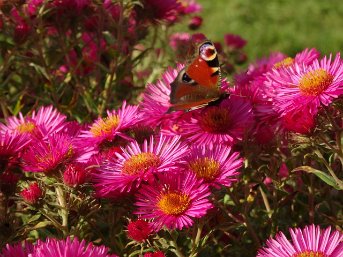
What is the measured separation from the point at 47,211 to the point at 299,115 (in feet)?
Answer: 1.95

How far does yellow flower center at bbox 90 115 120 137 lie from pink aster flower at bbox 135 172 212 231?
27 centimetres

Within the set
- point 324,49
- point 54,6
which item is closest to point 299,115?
point 54,6

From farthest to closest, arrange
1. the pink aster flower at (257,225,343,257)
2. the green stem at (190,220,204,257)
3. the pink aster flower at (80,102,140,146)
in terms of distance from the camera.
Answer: the pink aster flower at (80,102,140,146), the green stem at (190,220,204,257), the pink aster flower at (257,225,343,257)

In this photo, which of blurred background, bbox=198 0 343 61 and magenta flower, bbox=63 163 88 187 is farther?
blurred background, bbox=198 0 343 61

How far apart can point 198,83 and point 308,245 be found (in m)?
0.44

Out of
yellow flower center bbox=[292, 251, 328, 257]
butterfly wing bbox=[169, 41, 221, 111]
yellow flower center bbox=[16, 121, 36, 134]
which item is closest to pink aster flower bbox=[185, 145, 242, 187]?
butterfly wing bbox=[169, 41, 221, 111]

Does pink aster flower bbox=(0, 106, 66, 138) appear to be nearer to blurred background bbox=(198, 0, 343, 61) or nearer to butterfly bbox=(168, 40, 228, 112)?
butterfly bbox=(168, 40, 228, 112)

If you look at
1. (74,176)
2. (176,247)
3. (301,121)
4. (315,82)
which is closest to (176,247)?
(176,247)

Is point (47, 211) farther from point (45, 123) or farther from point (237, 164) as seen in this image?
point (237, 164)

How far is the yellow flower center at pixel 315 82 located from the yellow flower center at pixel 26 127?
0.66 metres

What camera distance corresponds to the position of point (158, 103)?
1.62 metres

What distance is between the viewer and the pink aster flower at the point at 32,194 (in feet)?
4.51

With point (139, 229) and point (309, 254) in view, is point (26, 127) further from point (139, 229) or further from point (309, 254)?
point (309, 254)

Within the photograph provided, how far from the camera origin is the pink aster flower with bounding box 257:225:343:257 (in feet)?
3.96
